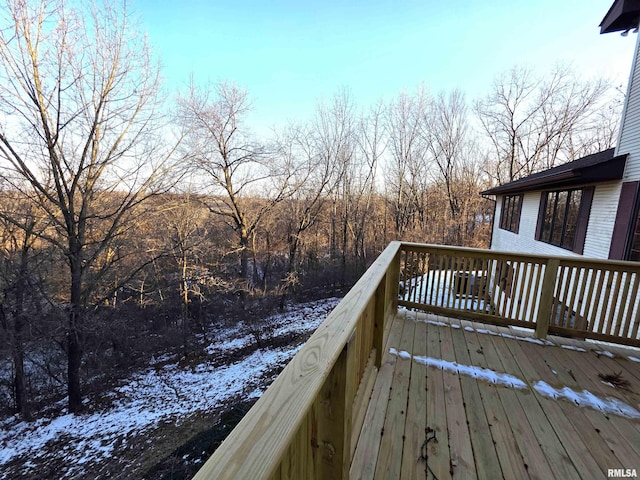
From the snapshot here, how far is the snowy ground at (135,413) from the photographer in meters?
5.43

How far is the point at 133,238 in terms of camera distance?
33.4 feet

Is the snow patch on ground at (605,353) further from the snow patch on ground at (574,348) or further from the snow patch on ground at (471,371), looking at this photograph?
the snow patch on ground at (471,371)

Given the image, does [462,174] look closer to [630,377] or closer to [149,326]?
[630,377]

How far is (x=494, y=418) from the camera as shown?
6.64 feet

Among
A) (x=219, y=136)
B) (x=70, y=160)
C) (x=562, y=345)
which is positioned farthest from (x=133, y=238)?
(x=562, y=345)

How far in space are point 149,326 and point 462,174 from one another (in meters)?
20.8

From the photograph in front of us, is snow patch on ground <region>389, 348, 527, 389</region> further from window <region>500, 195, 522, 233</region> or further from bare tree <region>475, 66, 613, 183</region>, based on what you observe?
bare tree <region>475, 66, 613, 183</region>

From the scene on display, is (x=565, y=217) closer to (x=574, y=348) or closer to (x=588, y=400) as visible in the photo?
(x=574, y=348)

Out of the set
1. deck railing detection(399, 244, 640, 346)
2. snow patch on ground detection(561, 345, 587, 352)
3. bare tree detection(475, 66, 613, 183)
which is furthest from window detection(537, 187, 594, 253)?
bare tree detection(475, 66, 613, 183)

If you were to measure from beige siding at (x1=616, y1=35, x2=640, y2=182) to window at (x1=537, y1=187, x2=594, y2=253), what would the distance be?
1.00m

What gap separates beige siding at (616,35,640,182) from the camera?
4992 mm

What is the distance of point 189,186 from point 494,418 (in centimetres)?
1122

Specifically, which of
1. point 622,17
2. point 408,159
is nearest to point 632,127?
point 622,17

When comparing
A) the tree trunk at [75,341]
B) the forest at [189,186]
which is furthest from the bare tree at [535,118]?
the tree trunk at [75,341]
